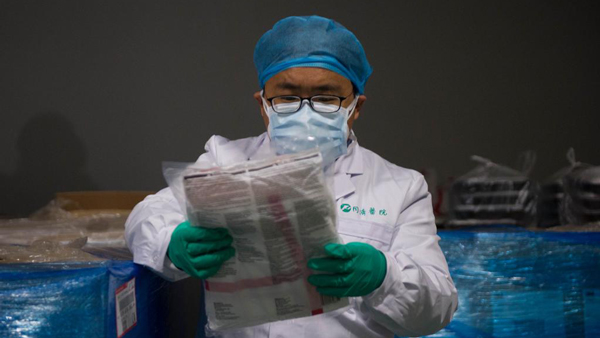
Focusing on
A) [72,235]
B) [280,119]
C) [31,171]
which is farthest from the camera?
[31,171]

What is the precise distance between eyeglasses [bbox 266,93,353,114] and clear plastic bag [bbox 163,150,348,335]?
0.31 metres

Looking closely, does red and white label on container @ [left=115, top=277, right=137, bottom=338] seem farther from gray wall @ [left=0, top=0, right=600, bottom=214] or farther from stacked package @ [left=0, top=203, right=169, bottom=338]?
gray wall @ [left=0, top=0, right=600, bottom=214]

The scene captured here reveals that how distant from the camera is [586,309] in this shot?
5.09 ft

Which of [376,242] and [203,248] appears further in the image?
[376,242]

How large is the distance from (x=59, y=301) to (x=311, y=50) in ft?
2.30

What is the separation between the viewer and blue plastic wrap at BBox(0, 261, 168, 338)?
1.00 meters

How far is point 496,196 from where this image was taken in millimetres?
2230

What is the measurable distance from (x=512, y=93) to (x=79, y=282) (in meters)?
2.94

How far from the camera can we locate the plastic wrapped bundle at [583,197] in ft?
6.82

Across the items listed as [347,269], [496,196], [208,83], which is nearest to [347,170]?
[347,269]

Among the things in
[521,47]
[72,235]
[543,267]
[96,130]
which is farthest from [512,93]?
[72,235]

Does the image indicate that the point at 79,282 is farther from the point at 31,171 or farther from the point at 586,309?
the point at 31,171

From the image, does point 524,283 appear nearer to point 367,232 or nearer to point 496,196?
point 367,232

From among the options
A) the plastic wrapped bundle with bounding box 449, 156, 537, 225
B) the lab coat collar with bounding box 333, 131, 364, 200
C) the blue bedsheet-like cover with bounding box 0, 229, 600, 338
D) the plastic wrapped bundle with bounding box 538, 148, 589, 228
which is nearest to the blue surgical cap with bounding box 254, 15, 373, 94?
the lab coat collar with bounding box 333, 131, 364, 200
